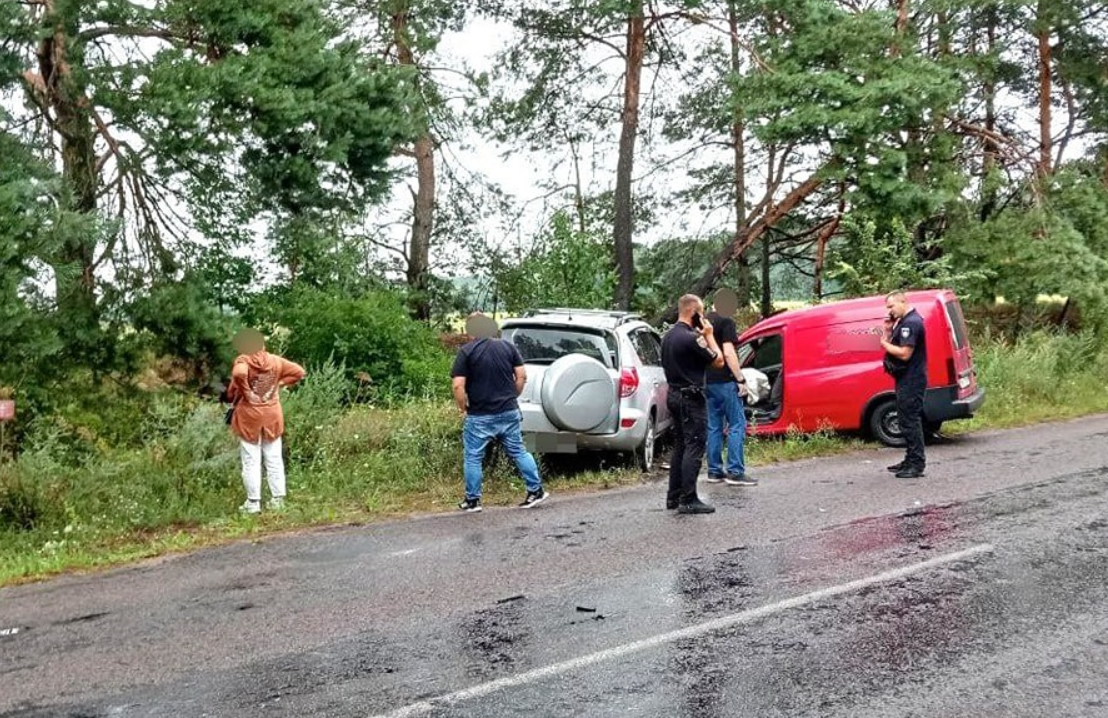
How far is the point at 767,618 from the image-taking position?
562cm

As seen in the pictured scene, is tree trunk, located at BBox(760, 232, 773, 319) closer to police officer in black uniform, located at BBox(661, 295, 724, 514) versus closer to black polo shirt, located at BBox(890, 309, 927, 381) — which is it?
black polo shirt, located at BBox(890, 309, 927, 381)

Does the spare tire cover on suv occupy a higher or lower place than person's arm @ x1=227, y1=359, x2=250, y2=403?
lower

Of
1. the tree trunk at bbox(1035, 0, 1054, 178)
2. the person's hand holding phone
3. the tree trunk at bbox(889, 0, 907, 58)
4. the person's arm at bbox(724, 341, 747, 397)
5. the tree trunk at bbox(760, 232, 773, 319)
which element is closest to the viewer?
the person's hand holding phone

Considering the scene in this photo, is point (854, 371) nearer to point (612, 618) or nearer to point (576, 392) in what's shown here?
point (576, 392)

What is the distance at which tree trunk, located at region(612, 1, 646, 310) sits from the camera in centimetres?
2392

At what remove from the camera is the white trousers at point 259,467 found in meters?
9.41

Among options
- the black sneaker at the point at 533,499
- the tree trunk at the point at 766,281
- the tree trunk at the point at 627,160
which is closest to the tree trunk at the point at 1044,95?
the tree trunk at the point at 766,281

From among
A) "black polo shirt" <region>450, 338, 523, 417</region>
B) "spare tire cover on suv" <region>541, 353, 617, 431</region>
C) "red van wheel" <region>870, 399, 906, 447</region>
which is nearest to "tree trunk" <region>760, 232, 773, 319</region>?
"red van wheel" <region>870, 399, 906, 447</region>

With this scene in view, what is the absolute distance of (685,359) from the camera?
873 centimetres

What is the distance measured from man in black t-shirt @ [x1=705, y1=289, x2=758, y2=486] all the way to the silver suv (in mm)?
923

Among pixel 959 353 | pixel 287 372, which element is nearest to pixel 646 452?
pixel 287 372

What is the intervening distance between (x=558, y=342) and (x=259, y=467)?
3.50 meters

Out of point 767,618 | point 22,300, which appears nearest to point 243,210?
point 22,300

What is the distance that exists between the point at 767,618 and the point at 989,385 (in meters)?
12.8
